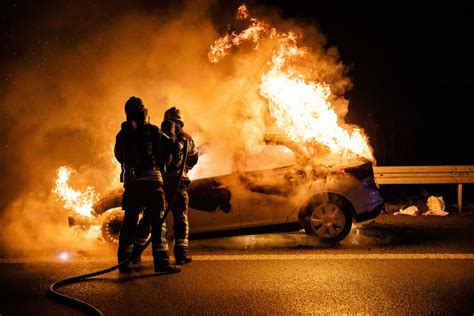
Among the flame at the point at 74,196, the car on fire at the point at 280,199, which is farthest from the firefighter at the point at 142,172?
the flame at the point at 74,196

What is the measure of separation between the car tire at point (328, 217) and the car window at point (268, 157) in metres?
0.69

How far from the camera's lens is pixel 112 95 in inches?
421

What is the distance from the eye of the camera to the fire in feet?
25.3

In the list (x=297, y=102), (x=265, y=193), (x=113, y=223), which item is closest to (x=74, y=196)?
(x=113, y=223)

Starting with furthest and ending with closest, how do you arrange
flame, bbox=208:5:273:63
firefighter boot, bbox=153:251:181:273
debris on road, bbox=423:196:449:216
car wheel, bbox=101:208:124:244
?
1. debris on road, bbox=423:196:449:216
2. flame, bbox=208:5:273:63
3. car wheel, bbox=101:208:124:244
4. firefighter boot, bbox=153:251:181:273

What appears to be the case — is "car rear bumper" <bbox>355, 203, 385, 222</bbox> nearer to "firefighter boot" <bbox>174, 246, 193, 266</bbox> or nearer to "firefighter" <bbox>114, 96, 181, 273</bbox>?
"firefighter boot" <bbox>174, 246, 193, 266</bbox>

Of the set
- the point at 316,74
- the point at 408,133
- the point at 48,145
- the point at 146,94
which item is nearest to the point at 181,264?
the point at 316,74

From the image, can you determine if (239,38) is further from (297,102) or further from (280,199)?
(280,199)

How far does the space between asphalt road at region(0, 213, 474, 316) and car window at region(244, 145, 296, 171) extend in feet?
3.82

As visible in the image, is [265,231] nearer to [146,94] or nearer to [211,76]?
[211,76]

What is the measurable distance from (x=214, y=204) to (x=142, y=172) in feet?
5.10

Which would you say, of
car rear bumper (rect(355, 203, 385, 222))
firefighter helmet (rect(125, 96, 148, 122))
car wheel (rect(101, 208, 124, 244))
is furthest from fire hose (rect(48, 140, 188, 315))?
car rear bumper (rect(355, 203, 385, 222))

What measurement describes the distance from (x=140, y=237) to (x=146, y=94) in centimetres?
478

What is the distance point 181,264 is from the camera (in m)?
6.27
